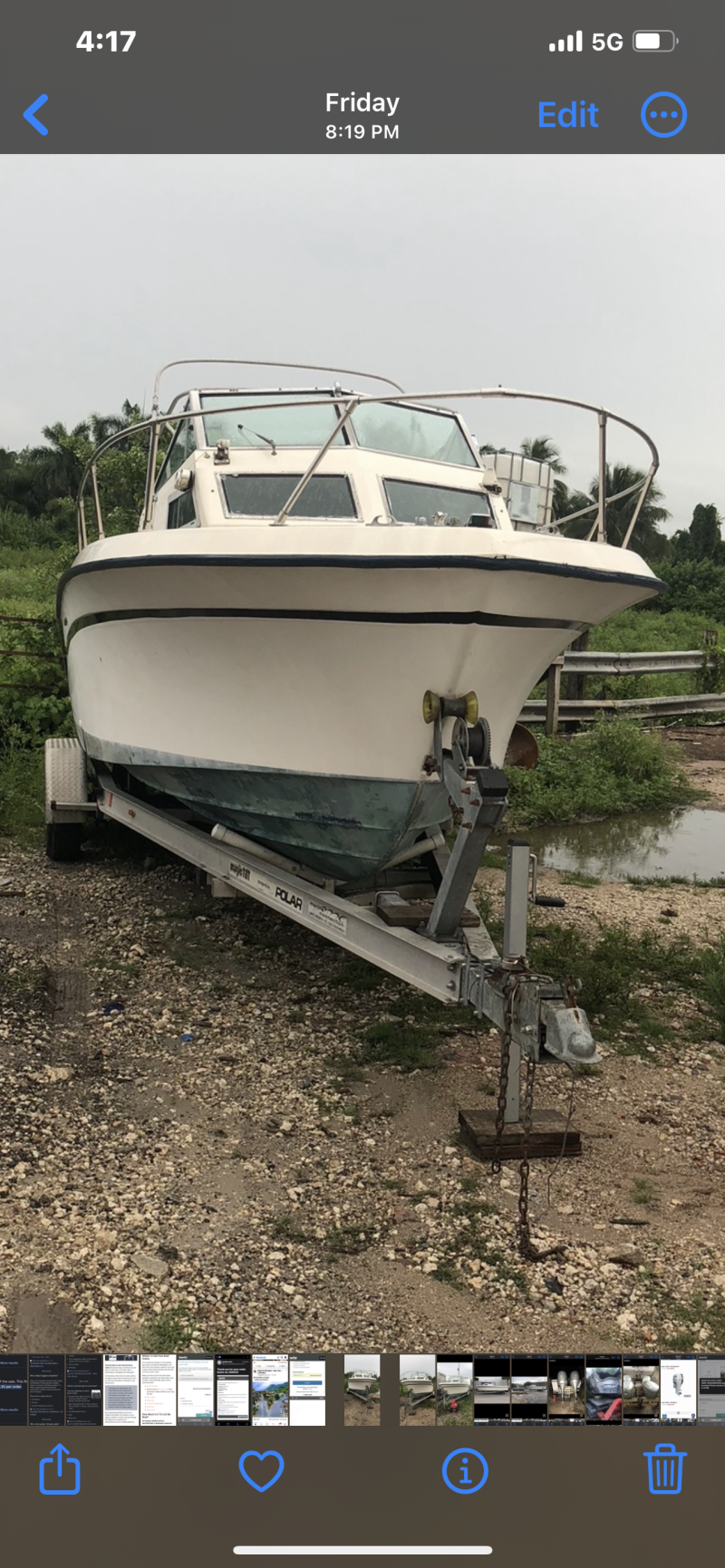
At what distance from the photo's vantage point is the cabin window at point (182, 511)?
539cm

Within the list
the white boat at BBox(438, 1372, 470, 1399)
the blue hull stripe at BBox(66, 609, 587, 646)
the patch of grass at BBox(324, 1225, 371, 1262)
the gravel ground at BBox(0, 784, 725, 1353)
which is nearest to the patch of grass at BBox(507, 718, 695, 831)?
the gravel ground at BBox(0, 784, 725, 1353)

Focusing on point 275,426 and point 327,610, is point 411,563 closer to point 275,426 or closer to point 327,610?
point 327,610

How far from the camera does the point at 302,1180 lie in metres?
3.87

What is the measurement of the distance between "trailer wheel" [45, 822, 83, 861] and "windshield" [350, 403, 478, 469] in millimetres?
3619

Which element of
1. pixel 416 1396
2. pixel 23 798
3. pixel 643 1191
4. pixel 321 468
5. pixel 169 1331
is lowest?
pixel 643 1191

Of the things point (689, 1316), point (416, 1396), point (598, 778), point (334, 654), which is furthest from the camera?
point (598, 778)

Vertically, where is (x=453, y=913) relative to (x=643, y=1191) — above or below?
above

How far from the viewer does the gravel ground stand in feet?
10.3

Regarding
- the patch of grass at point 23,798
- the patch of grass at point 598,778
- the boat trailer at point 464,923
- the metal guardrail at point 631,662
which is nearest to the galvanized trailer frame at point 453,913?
the boat trailer at point 464,923

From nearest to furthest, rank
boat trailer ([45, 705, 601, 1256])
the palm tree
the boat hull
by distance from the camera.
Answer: boat trailer ([45, 705, 601, 1256]) → the boat hull → the palm tree

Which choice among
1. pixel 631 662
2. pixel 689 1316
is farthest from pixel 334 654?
pixel 631 662

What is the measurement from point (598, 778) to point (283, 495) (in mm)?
6703

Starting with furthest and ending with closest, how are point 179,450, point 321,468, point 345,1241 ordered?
point 179,450
point 321,468
point 345,1241

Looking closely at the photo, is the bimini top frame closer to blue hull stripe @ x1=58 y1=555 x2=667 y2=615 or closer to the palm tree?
blue hull stripe @ x1=58 y1=555 x2=667 y2=615
